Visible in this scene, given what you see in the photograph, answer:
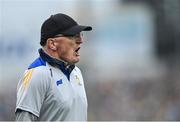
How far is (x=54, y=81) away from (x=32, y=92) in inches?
7.1

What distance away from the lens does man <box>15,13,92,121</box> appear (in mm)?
5906

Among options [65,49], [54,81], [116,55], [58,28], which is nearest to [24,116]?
[54,81]

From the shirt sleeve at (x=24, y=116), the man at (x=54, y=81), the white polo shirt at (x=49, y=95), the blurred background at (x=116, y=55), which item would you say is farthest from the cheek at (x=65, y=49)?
the blurred background at (x=116, y=55)

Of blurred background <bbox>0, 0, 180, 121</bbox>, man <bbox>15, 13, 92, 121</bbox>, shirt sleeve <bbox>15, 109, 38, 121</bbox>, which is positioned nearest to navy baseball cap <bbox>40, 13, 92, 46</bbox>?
man <bbox>15, 13, 92, 121</bbox>

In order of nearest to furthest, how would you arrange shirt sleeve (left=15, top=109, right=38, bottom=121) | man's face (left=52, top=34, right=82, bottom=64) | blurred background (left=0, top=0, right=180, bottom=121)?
shirt sleeve (left=15, top=109, right=38, bottom=121) < man's face (left=52, top=34, right=82, bottom=64) < blurred background (left=0, top=0, right=180, bottom=121)

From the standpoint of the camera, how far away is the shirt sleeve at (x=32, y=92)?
5.88 metres

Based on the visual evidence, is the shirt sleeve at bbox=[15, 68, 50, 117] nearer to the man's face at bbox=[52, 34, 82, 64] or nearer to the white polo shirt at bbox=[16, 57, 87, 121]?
the white polo shirt at bbox=[16, 57, 87, 121]

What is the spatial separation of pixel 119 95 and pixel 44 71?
12695 mm

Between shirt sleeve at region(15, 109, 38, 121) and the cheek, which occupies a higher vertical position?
the cheek

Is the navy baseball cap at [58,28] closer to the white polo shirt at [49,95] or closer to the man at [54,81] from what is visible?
the man at [54,81]

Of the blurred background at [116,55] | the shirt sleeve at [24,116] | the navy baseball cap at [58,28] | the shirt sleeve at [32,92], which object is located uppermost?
the navy baseball cap at [58,28]

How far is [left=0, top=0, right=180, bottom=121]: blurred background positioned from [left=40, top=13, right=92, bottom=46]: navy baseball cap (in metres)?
7.55

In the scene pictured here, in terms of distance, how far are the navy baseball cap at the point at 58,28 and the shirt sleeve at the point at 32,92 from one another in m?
0.28

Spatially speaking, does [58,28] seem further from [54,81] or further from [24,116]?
[24,116]
